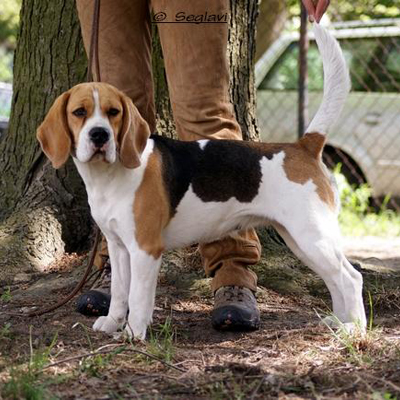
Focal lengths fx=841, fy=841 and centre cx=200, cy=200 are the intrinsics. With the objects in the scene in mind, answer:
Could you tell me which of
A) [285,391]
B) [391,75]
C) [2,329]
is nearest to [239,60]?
[2,329]

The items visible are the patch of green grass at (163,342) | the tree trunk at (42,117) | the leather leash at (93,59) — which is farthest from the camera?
the tree trunk at (42,117)

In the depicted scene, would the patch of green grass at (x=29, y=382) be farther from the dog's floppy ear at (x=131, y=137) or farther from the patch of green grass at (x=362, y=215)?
the patch of green grass at (x=362, y=215)

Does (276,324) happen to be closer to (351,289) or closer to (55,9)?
(351,289)

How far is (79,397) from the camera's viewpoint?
288 centimetres

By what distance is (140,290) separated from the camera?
358 centimetres

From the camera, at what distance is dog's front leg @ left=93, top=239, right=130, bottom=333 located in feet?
12.5

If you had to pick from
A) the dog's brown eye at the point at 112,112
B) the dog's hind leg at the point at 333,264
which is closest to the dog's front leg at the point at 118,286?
the dog's brown eye at the point at 112,112

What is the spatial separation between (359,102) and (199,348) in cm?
565

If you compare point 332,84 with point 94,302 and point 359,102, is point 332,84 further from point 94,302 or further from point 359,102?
point 359,102

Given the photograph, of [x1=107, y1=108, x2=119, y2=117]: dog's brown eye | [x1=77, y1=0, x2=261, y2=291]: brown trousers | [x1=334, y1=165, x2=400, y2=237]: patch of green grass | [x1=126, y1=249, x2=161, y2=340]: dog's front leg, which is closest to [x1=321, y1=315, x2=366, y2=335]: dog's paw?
[x1=77, y1=0, x2=261, y2=291]: brown trousers

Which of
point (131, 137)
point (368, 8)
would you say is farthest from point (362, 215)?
point (131, 137)

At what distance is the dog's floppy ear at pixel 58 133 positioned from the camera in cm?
354

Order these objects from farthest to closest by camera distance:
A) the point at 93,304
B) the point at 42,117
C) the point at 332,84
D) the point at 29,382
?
the point at 42,117 → the point at 93,304 → the point at 332,84 → the point at 29,382

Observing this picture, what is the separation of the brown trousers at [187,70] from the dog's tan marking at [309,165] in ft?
1.27
